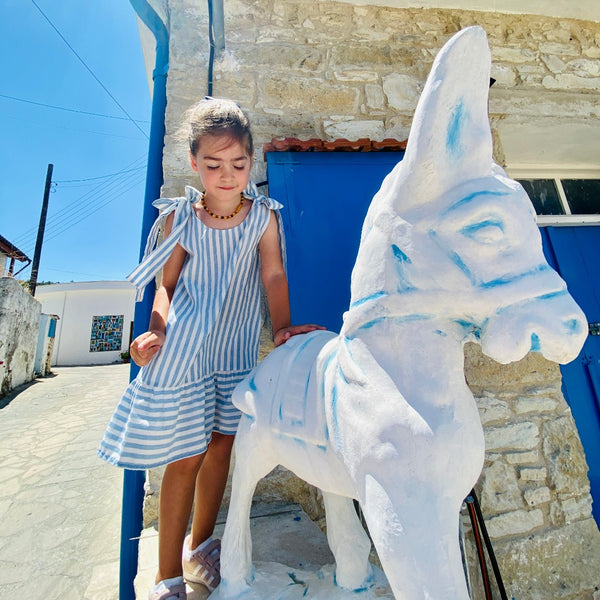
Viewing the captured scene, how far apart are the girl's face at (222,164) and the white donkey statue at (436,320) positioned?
0.58 m

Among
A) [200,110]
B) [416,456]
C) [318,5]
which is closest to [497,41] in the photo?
[318,5]

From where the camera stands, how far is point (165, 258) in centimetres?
124

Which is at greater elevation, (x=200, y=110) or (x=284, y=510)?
(x=200, y=110)

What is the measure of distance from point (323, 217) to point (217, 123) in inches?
38.3

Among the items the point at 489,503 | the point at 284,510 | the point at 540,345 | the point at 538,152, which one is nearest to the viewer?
the point at 540,345

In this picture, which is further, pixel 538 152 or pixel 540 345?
pixel 538 152

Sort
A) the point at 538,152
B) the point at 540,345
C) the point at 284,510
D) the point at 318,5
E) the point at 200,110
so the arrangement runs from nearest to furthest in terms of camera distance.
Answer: the point at 540,345
the point at 200,110
the point at 284,510
the point at 318,5
the point at 538,152

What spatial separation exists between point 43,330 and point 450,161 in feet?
46.4

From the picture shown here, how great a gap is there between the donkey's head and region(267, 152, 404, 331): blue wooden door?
1.21 metres

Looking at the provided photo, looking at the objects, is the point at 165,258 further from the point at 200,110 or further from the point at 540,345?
the point at 540,345

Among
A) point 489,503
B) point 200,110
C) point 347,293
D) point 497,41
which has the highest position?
point 497,41

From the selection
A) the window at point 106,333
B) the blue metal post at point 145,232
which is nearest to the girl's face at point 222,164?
the blue metal post at point 145,232

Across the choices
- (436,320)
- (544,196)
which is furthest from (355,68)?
(436,320)

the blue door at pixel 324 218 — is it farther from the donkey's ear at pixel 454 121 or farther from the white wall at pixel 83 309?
the white wall at pixel 83 309
